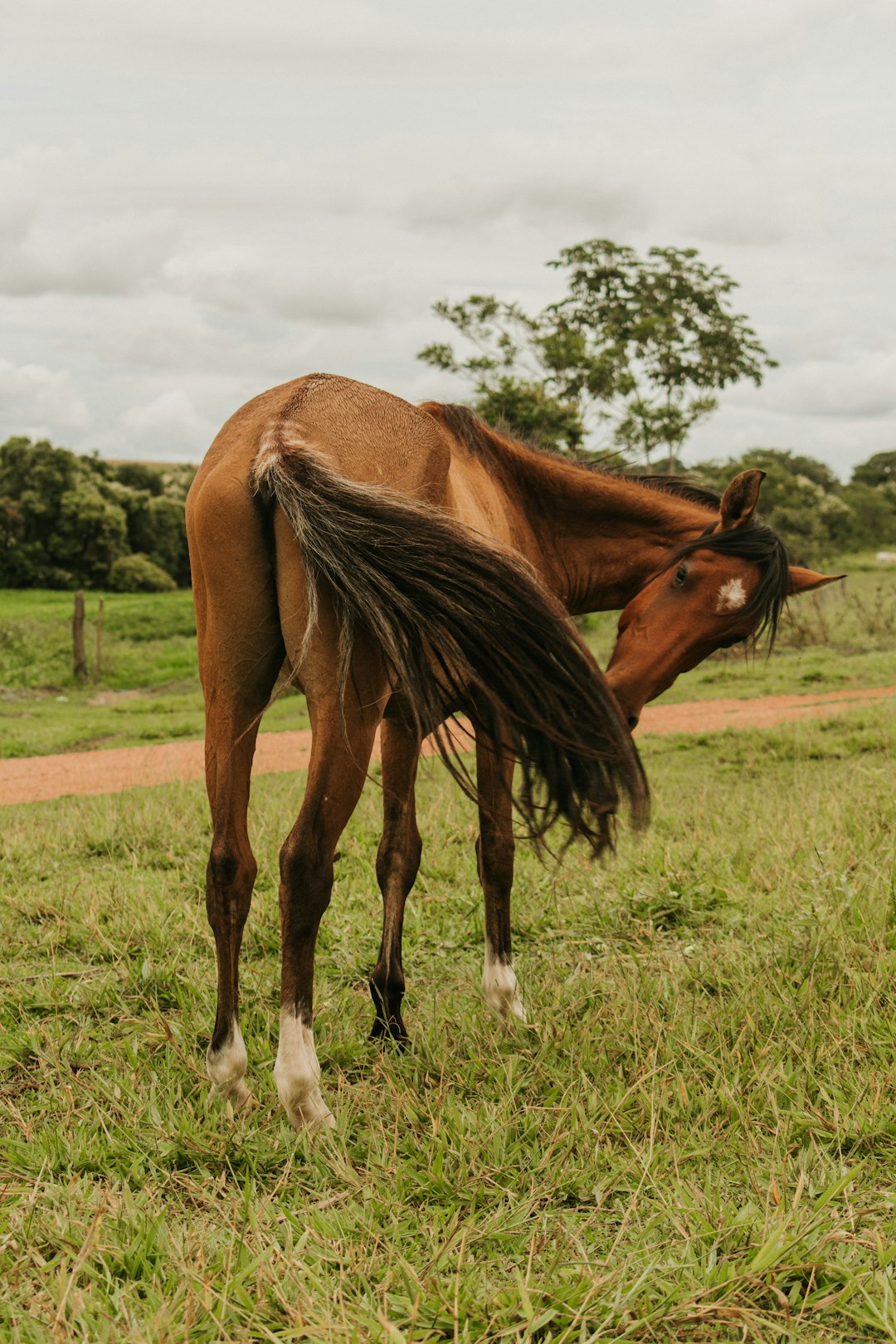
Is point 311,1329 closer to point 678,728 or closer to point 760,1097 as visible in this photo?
point 760,1097

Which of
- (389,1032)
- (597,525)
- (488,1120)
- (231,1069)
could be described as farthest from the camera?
(597,525)

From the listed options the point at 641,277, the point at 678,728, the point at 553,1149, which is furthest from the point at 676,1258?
the point at 641,277

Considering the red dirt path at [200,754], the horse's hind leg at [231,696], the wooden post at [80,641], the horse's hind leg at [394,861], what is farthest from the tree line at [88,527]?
the horse's hind leg at [231,696]

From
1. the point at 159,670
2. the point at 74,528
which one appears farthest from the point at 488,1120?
the point at 74,528

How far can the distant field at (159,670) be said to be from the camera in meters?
12.0

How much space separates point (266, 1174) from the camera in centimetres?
240

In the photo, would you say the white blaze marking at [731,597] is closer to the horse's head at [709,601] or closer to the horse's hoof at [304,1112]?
the horse's head at [709,601]

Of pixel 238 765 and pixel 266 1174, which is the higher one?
pixel 238 765

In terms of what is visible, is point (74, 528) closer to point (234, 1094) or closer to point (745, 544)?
point (745, 544)

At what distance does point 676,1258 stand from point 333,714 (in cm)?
138

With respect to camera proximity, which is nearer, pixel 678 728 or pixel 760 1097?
pixel 760 1097

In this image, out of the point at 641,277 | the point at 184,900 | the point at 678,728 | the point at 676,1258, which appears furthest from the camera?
the point at 641,277

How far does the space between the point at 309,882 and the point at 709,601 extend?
1928 millimetres

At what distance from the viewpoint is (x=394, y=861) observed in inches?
137
